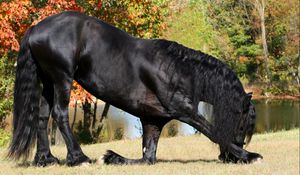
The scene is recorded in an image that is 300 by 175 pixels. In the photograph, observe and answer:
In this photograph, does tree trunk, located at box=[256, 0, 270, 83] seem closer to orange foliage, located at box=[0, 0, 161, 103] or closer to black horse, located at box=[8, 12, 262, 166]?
orange foliage, located at box=[0, 0, 161, 103]

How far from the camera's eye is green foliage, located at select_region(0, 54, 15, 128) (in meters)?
14.9

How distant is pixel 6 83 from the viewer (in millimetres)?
14859

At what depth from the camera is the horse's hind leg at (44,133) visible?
6926 millimetres

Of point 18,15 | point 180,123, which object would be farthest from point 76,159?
point 180,123

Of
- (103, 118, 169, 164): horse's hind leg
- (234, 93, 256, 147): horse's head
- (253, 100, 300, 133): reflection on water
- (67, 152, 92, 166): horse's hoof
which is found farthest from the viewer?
(253, 100, 300, 133): reflection on water

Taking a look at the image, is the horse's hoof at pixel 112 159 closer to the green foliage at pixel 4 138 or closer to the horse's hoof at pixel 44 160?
the horse's hoof at pixel 44 160

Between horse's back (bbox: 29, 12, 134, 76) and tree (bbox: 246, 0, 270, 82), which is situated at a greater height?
tree (bbox: 246, 0, 270, 82)

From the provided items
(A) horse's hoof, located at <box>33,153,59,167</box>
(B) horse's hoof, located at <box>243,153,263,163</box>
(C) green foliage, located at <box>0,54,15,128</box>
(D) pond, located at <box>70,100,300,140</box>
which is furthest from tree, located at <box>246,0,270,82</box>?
(A) horse's hoof, located at <box>33,153,59,167</box>

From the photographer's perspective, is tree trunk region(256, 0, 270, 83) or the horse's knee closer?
the horse's knee

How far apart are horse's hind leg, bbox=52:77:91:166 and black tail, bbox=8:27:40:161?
29cm

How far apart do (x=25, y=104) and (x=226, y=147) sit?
266 cm

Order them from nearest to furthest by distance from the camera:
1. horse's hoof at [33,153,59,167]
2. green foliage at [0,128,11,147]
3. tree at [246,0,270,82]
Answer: horse's hoof at [33,153,59,167] < green foliage at [0,128,11,147] < tree at [246,0,270,82]

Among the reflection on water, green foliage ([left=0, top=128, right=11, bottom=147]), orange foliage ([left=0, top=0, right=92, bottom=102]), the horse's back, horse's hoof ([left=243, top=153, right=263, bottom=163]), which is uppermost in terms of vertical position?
orange foliage ([left=0, top=0, right=92, bottom=102])

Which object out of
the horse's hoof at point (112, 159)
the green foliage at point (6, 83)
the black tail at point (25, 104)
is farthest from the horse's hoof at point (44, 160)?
the green foliage at point (6, 83)
